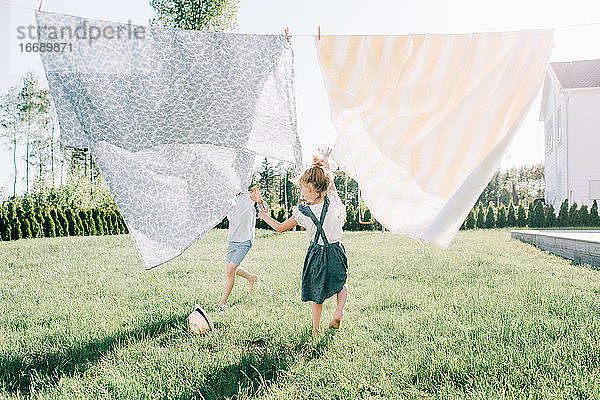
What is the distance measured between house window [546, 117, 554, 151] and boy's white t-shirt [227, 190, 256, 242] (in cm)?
1682

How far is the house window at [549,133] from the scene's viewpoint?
59.3ft

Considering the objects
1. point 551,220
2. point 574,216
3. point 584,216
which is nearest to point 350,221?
point 551,220

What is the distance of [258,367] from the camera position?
307cm

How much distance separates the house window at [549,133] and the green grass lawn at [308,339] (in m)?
13.6

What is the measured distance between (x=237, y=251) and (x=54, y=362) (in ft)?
6.23

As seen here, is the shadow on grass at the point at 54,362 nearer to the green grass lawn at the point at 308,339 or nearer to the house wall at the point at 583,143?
the green grass lawn at the point at 308,339

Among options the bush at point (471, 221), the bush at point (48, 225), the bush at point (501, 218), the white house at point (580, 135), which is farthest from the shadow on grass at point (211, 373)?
the white house at point (580, 135)

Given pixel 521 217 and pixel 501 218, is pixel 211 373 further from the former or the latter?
pixel 501 218

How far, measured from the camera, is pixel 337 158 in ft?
11.5

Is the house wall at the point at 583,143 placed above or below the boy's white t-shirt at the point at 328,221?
above

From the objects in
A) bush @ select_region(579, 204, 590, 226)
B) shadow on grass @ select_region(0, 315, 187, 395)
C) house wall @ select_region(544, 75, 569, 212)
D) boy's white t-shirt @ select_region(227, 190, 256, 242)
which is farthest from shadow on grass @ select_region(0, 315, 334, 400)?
house wall @ select_region(544, 75, 569, 212)

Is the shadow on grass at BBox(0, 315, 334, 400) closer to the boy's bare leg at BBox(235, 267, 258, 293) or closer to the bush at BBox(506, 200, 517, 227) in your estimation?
the boy's bare leg at BBox(235, 267, 258, 293)

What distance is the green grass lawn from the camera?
277cm

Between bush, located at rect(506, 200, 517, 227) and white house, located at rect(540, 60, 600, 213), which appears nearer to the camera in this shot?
white house, located at rect(540, 60, 600, 213)
